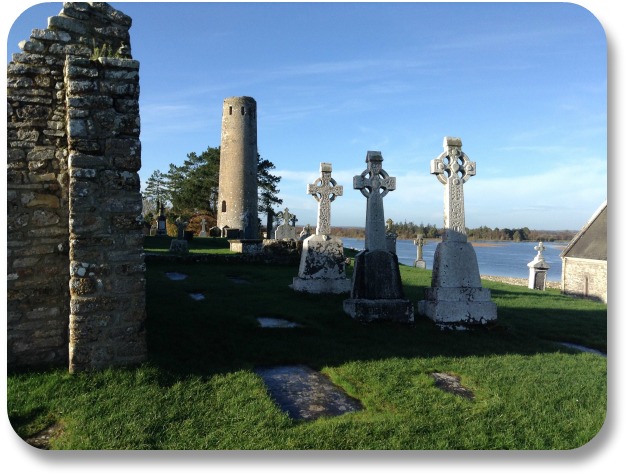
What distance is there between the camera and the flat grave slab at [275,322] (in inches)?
279

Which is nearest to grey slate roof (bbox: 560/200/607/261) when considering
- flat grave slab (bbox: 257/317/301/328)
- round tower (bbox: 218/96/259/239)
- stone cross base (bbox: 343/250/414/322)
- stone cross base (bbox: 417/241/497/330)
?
stone cross base (bbox: 417/241/497/330)

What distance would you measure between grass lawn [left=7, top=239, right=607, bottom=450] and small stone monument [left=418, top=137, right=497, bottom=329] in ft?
0.95

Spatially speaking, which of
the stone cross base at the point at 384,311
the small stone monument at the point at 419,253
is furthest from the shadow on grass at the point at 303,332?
the small stone monument at the point at 419,253

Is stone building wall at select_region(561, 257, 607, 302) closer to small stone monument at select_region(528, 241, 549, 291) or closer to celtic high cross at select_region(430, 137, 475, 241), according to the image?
small stone monument at select_region(528, 241, 549, 291)

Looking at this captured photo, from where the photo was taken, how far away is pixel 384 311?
746 centimetres

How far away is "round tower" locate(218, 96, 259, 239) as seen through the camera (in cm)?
3039

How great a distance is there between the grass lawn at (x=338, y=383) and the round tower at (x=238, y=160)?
23517 mm

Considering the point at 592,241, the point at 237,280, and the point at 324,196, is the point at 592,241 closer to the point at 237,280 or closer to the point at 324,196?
the point at 324,196

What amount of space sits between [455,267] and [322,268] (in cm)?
356

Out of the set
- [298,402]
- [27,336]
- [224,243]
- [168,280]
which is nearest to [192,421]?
[298,402]

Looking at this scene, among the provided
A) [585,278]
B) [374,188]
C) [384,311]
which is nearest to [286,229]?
[585,278]

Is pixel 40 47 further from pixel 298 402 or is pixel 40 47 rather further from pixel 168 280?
pixel 168 280

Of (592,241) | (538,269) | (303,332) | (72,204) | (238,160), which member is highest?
(238,160)

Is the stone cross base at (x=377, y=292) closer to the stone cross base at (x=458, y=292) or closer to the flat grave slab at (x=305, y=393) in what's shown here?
the stone cross base at (x=458, y=292)
